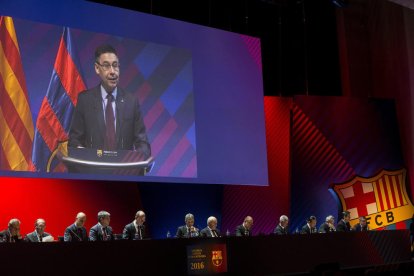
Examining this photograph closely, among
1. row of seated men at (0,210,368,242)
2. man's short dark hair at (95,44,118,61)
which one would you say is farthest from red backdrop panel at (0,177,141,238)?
man's short dark hair at (95,44,118,61)

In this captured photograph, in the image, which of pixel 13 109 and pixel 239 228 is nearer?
pixel 13 109

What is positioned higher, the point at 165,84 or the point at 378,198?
the point at 165,84

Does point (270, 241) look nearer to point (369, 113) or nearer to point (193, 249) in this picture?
point (193, 249)

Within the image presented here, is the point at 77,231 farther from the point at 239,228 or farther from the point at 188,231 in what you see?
the point at 239,228

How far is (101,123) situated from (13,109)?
117cm

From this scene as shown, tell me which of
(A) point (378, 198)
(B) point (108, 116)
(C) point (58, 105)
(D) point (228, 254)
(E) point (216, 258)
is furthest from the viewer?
(A) point (378, 198)

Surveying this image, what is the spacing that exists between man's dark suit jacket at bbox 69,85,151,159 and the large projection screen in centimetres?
10

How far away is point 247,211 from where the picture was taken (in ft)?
32.9

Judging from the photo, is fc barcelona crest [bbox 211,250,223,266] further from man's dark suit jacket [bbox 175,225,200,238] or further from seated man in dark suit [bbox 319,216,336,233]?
seated man in dark suit [bbox 319,216,336,233]

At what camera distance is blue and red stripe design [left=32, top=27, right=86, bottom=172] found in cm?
A: 724

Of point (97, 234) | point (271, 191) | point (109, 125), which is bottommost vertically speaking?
point (97, 234)

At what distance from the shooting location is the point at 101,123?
7742 mm

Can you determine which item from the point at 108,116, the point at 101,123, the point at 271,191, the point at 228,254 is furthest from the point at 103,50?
the point at 271,191

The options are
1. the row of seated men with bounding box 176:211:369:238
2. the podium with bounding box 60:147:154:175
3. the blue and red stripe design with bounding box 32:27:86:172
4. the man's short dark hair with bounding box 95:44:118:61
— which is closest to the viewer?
the blue and red stripe design with bounding box 32:27:86:172
